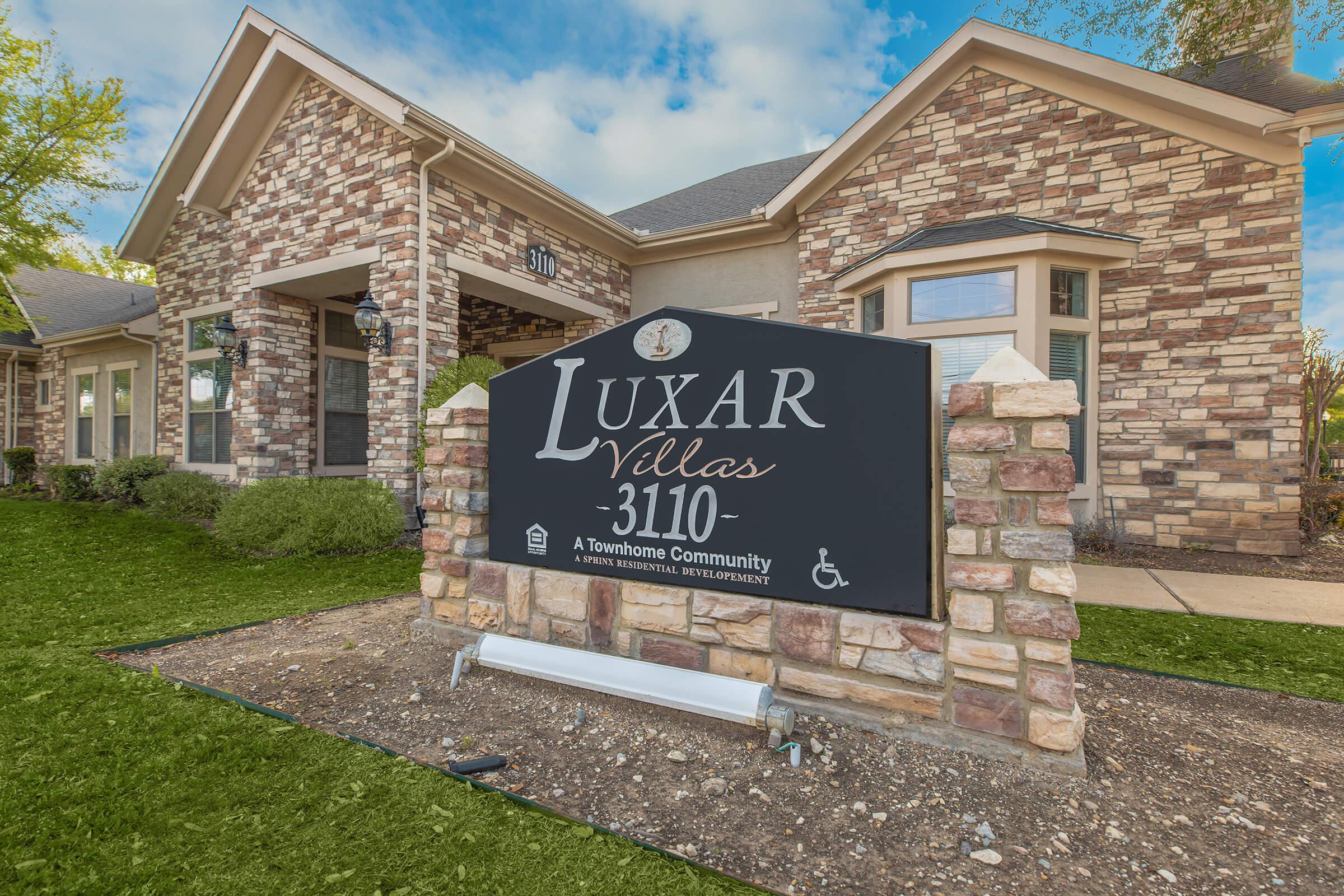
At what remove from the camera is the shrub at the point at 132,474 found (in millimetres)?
9617

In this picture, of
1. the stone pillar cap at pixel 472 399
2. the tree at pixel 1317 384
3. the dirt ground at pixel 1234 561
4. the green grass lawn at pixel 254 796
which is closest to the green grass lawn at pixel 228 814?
the green grass lawn at pixel 254 796

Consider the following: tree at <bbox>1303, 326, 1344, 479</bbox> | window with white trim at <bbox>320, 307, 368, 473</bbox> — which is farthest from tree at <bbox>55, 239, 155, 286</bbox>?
tree at <bbox>1303, 326, 1344, 479</bbox>

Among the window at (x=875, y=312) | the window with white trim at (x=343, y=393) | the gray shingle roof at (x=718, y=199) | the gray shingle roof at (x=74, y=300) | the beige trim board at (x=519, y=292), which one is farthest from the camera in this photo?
the gray shingle roof at (x=74, y=300)

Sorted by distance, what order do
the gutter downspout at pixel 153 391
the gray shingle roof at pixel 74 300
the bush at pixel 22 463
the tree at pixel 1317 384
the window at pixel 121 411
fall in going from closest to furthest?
the tree at pixel 1317 384, the gutter downspout at pixel 153 391, the window at pixel 121 411, the bush at pixel 22 463, the gray shingle roof at pixel 74 300

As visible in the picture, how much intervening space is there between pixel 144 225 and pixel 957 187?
1293 cm

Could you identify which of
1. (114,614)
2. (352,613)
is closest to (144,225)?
(114,614)

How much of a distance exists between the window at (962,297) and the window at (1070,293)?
21.9 inches

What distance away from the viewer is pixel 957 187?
7391 millimetres

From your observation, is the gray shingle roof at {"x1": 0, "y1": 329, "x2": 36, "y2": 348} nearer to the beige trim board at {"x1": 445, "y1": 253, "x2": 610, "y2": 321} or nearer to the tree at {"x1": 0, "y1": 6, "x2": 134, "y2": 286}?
the tree at {"x1": 0, "y1": 6, "x2": 134, "y2": 286}

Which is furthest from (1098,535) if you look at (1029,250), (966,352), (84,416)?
(84,416)

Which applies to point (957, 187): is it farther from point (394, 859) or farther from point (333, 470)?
point (333, 470)

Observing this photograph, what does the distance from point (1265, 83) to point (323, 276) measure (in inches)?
474

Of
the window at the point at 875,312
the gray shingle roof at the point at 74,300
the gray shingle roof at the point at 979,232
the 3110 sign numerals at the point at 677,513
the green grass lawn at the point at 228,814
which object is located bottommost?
the green grass lawn at the point at 228,814

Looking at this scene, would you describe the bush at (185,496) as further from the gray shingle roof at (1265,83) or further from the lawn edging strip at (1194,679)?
the gray shingle roof at (1265,83)
